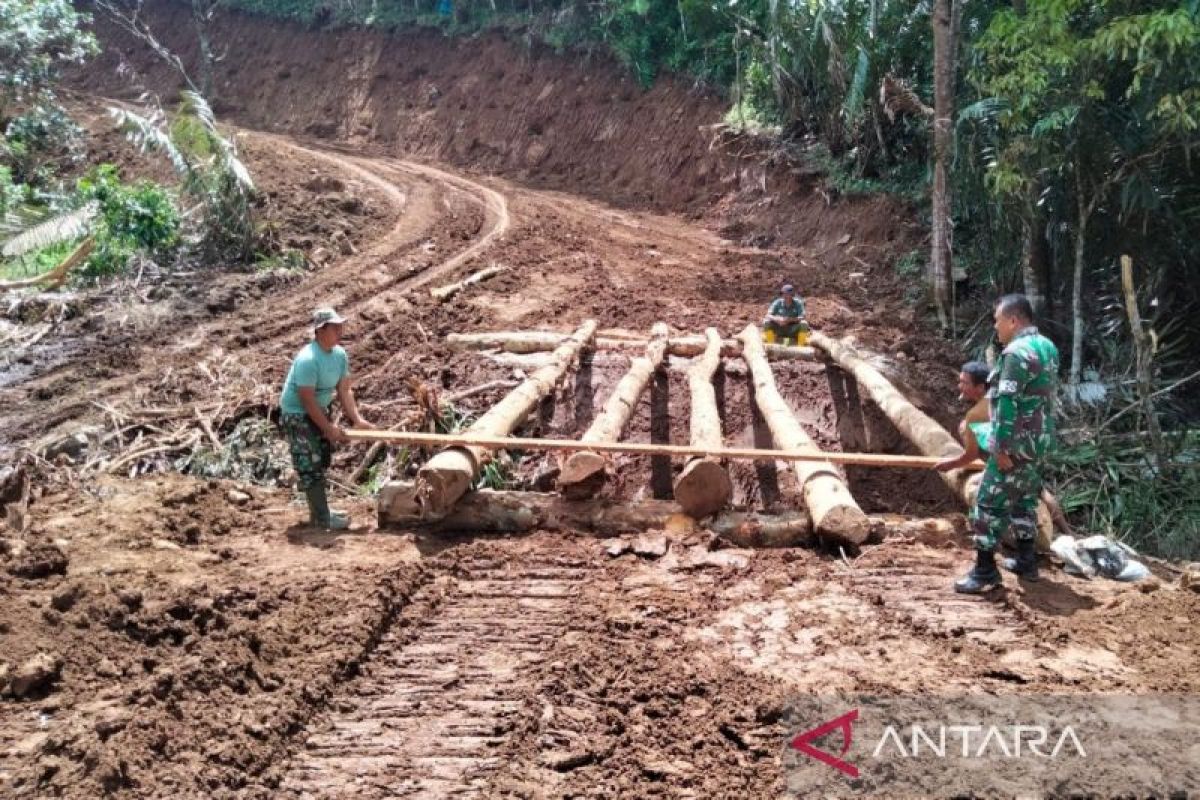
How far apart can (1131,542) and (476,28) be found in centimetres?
2211

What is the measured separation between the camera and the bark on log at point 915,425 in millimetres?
5566

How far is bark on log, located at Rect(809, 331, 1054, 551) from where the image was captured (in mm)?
5566

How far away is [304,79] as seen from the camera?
26.5 m

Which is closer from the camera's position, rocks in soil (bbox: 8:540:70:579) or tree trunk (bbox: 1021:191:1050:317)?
rocks in soil (bbox: 8:540:70:579)

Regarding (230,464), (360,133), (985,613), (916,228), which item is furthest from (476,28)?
(985,613)

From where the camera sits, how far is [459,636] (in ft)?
15.1

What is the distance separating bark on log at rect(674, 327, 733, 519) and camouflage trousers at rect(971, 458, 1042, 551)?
5.05 feet

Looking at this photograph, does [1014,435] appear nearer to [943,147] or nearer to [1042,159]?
[1042,159]

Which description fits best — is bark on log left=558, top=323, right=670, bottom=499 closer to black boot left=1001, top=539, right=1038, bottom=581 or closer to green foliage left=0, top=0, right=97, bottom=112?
black boot left=1001, top=539, right=1038, bottom=581

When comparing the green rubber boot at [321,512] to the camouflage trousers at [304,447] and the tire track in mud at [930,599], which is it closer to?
the camouflage trousers at [304,447]

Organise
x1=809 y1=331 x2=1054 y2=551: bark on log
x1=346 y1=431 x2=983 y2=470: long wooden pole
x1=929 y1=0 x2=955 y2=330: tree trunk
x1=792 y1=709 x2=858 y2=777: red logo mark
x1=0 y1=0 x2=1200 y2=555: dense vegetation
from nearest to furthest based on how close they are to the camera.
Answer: x1=792 y1=709 x2=858 y2=777: red logo mark, x1=809 y1=331 x2=1054 y2=551: bark on log, x1=346 y1=431 x2=983 y2=470: long wooden pole, x1=0 y1=0 x2=1200 y2=555: dense vegetation, x1=929 y1=0 x2=955 y2=330: tree trunk

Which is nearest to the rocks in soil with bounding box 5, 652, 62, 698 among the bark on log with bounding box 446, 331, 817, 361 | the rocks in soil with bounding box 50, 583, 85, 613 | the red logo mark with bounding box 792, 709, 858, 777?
the rocks in soil with bounding box 50, 583, 85, 613

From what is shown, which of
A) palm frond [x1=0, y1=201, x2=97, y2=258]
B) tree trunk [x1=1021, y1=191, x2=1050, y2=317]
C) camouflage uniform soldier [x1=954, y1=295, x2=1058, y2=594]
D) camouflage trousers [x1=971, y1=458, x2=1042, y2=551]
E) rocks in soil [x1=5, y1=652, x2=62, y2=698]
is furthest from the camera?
palm frond [x1=0, y1=201, x2=97, y2=258]

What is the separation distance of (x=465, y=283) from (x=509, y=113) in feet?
38.1
